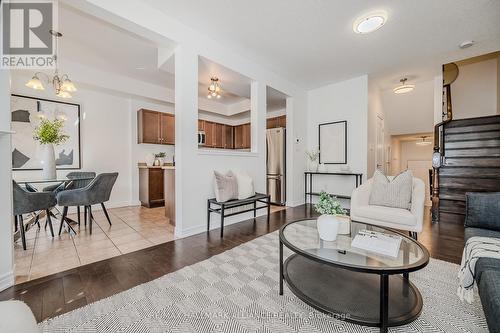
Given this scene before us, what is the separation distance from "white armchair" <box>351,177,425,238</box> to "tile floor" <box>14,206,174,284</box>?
2.52 metres

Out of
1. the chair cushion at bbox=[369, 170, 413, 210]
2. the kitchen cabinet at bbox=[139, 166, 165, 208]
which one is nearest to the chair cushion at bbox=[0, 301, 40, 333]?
the chair cushion at bbox=[369, 170, 413, 210]

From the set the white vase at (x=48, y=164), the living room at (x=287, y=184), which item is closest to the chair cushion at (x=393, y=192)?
the living room at (x=287, y=184)

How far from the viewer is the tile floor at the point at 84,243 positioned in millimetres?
1954

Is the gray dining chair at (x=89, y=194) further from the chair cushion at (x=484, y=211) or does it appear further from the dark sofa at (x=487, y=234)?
the chair cushion at (x=484, y=211)

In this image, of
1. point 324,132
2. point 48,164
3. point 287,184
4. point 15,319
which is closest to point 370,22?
point 324,132

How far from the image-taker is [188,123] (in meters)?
2.81

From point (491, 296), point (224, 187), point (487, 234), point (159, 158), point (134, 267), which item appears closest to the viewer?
point (491, 296)

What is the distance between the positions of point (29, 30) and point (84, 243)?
104 inches

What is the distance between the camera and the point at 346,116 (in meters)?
4.59

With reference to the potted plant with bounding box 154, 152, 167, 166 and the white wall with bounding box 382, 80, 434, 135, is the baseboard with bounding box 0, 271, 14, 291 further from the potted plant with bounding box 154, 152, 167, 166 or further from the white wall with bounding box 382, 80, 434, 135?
the white wall with bounding box 382, 80, 434, 135

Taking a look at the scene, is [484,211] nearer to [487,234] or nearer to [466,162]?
[487,234]

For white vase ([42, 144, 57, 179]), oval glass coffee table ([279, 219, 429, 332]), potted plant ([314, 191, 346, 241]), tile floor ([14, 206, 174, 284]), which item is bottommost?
tile floor ([14, 206, 174, 284])

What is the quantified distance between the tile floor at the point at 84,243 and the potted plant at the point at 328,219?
1981 millimetres

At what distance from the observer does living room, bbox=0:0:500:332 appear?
1307mm
